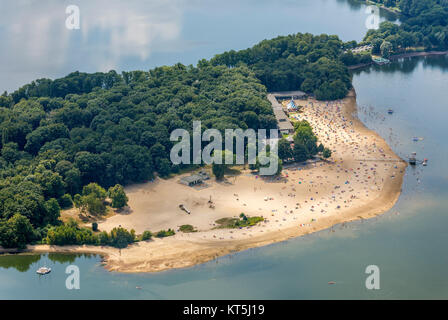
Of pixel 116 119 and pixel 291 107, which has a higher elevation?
pixel 291 107

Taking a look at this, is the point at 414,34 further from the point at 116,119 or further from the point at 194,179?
the point at 194,179

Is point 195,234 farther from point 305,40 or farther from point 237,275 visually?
point 305,40

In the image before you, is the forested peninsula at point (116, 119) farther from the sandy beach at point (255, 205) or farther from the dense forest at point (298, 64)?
the sandy beach at point (255, 205)

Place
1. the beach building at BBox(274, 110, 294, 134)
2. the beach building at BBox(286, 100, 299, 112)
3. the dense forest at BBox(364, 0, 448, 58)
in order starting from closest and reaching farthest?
the beach building at BBox(274, 110, 294, 134)
the beach building at BBox(286, 100, 299, 112)
the dense forest at BBox(364, 0, 448, 58)

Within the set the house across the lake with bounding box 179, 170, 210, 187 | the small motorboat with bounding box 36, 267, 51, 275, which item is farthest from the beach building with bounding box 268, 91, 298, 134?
the small motorboat with bounding box 36, 267, 51, 275

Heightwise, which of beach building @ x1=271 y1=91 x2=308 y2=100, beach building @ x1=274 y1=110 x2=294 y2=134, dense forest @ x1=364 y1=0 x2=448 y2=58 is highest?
dense forest @ x1=364 y1=0 x2=448 y2=58

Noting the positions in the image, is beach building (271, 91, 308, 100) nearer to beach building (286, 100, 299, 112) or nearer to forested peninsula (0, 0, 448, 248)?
forested peninsula (0, 0, 448, 248)

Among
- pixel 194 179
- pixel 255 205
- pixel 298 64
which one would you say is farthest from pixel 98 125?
pixel 298 64
